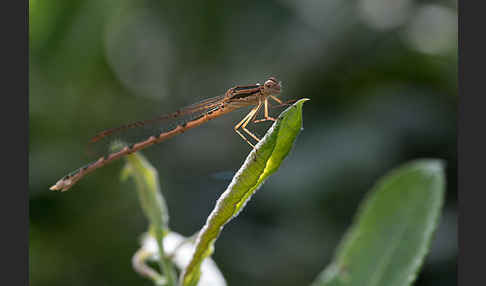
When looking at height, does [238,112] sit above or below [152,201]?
above

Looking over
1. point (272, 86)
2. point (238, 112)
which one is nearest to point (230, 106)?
point (272, 86)

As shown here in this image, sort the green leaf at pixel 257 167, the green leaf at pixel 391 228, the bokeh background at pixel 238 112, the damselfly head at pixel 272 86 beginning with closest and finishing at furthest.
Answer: the green leaf at pixel 257 167, the green leaf at pixel 391 228, the damselfly head at pixel 272 86, the bokeh background at pixel 238 112

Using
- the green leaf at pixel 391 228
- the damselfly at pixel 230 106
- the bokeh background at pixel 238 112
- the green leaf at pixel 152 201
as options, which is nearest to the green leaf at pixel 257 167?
the green leaf at pixel 152 201

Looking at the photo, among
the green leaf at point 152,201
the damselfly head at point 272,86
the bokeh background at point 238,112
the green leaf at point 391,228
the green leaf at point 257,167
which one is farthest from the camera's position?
the bokeh background at point 238,112

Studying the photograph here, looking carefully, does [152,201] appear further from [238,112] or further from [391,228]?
[238,112]

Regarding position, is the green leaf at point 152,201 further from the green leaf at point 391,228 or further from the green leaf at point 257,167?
the green leaf at point 391,228
